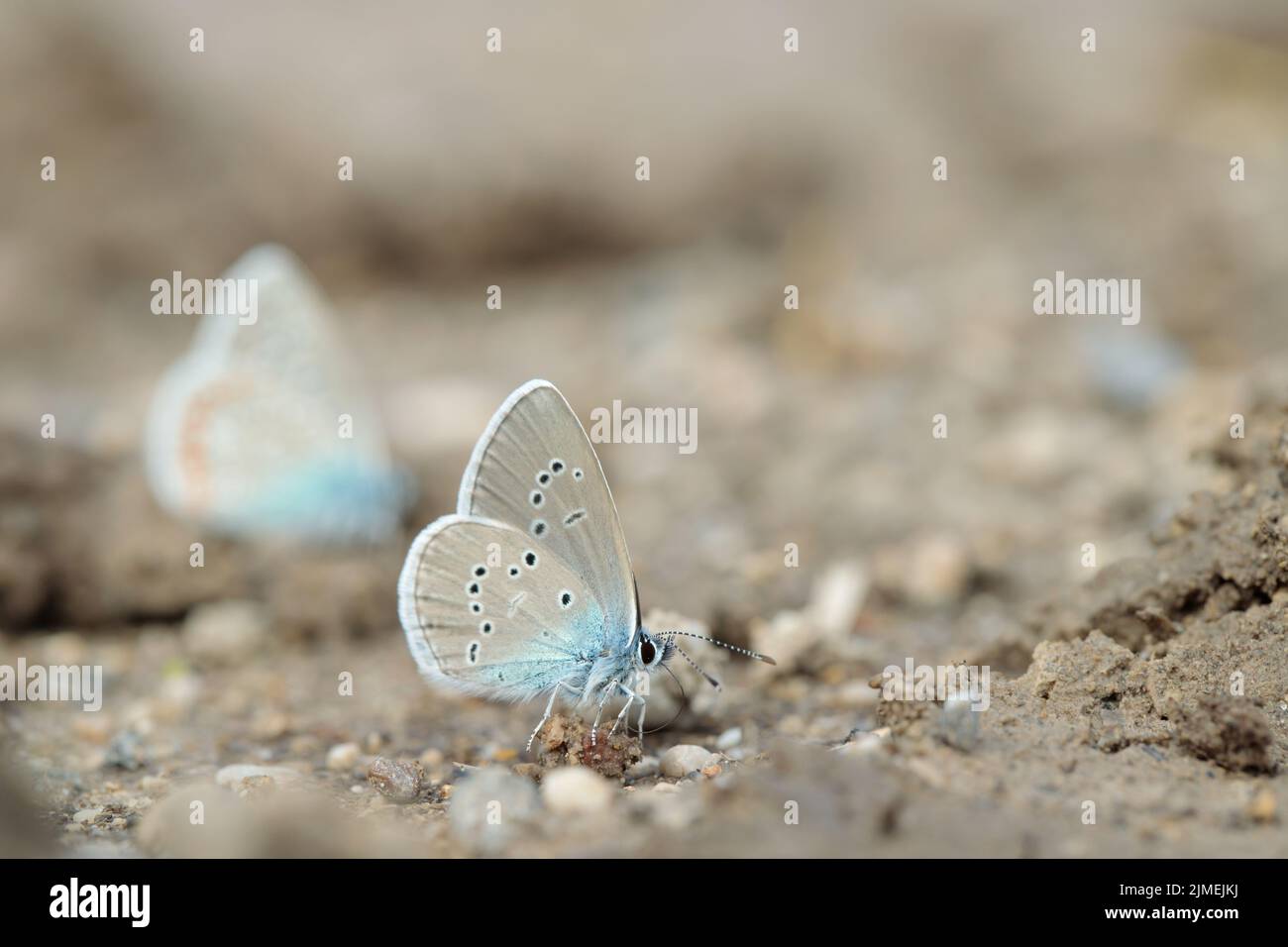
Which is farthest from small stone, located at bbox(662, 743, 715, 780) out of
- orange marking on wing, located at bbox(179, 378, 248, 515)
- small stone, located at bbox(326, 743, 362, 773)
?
orange marking on wing, located at bbox(179, 378, 248, 515)

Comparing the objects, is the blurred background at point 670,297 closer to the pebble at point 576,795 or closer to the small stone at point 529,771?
the small stone at point 529,771

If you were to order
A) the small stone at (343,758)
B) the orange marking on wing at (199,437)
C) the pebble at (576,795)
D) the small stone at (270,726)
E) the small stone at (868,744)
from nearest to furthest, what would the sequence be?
1. the pebble at (576,795)
2. the small stone at (868,744)
3. the small stone at (343,758)
4. the small stone at (270,726)
5. the orange marking on wing at (199,437)

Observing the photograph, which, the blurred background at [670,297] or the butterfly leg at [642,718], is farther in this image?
the blurred background at [670,297]

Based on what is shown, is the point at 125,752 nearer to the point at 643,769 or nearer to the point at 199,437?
the point at 643,769

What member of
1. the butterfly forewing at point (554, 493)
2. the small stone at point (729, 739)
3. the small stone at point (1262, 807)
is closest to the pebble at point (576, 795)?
the butterfly forewing at point (554, 493)

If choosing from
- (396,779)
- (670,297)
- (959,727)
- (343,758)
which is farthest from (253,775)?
(670,297)

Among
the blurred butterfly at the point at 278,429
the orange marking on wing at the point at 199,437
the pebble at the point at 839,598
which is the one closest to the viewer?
the pebble at the point at 839,598

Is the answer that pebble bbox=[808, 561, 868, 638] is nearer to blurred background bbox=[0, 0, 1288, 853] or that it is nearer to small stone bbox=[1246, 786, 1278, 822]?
blurred background bbox=[0, 0, 1288, 853]
